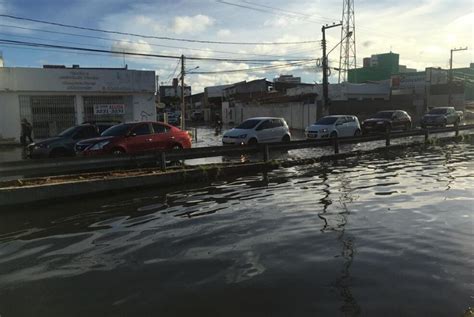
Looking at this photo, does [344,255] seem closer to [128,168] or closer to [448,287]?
[448,287]

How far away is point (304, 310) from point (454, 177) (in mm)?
10041

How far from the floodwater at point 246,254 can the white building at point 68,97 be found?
23041 millimetres

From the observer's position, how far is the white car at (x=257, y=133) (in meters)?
22.8

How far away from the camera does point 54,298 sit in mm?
5203

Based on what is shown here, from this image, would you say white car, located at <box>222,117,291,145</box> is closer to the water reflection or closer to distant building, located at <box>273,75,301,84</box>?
the water reflection

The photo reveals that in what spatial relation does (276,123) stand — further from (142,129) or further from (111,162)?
(111,162)

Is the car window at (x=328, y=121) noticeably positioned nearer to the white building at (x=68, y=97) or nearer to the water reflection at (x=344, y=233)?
the white building at (x=68, y=97)

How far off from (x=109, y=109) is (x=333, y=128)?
15.8 metres

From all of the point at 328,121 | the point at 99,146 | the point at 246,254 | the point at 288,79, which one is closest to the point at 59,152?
the point at 99,146

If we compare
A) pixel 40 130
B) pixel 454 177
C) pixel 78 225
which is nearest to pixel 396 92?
pixel 40 130

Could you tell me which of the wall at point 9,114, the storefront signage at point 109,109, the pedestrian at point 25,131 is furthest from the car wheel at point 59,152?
the storefront signage at point 109,109

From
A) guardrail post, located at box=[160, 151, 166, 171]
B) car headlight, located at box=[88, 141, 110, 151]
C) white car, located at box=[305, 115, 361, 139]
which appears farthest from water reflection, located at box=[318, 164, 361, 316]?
white car, located at box=[305, 115, 361, 139]

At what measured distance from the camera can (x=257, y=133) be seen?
23062 millimetres

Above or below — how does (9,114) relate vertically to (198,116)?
above
